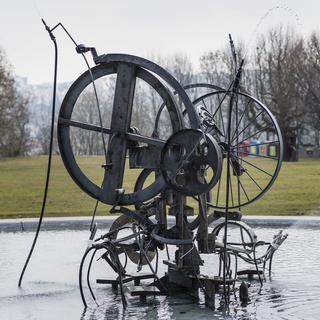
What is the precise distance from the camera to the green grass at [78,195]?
19.8 metres

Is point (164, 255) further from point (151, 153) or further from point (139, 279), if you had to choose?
point (151, 153)

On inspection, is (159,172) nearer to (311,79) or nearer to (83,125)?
(83,125)

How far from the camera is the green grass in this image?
781 inches

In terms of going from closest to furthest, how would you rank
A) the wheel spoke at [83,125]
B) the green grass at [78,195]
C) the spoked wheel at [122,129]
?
the spoked wheel at [122,129] → the wheel spoke at [83,125] → the green grass at [78,195]

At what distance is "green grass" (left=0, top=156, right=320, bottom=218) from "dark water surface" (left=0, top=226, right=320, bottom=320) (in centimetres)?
720

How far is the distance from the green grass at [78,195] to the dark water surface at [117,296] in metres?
7.20

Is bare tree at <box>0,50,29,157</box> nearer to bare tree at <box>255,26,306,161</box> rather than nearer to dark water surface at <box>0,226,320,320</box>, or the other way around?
bare tree at <box>255,26,306,161</box>

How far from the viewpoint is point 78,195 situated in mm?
26125

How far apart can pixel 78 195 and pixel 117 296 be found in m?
17.7

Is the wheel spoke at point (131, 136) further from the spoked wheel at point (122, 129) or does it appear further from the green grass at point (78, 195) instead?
the green grass at point (78, 195)

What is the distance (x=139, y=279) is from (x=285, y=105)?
46.8 metres

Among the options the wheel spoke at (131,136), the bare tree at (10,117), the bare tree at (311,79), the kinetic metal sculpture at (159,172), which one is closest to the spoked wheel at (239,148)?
the kinetic metal sculpture at (159,172)

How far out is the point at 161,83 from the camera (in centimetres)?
809

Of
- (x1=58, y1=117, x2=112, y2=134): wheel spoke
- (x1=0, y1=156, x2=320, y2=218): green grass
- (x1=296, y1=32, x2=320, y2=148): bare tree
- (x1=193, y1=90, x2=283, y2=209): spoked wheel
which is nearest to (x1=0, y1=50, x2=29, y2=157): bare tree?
(x1=0, y1=156, x2=320, y2=218): green grass
